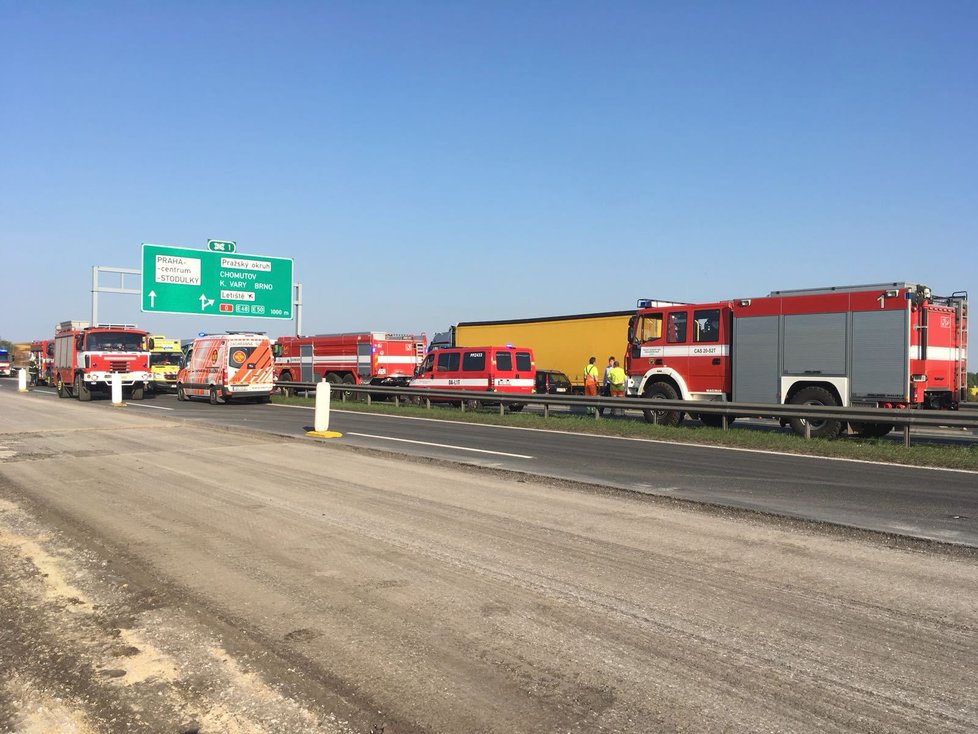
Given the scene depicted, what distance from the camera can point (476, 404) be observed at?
81.3 feet

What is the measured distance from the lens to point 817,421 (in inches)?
627

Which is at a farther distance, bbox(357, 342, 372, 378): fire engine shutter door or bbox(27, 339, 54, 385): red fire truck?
bbox(27, 339, 54, 385): red fire truck

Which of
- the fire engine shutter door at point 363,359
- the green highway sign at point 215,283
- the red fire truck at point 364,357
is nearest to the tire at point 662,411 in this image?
the red fire truck at point 364,357

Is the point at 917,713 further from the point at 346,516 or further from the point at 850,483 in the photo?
the point at 850,483

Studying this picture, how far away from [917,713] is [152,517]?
668cm

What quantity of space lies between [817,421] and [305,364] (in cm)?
2398

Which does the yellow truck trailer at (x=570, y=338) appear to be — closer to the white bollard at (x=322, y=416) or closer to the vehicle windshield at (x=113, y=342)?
the white bollard at (x=322, y=416)

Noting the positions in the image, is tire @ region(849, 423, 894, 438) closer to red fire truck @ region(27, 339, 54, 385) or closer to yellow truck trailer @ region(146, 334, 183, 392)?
yellow truck trailer @ region(146, 334, 183, 392)

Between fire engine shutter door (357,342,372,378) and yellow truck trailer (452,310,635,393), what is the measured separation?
17.5ft

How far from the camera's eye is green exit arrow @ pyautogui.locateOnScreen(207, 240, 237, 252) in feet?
105

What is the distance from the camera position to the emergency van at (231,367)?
28.8 meters

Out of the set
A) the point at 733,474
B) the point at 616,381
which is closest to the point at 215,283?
the point at 616,381

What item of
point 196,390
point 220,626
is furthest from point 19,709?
point 196,390

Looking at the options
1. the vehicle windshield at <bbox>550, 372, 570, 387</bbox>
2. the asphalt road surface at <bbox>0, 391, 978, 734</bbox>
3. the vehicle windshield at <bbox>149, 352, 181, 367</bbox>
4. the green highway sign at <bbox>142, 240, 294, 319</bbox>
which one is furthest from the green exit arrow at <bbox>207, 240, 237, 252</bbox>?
the asphalt road surface at <bbox>0, 391, 978, 734</bbox>
